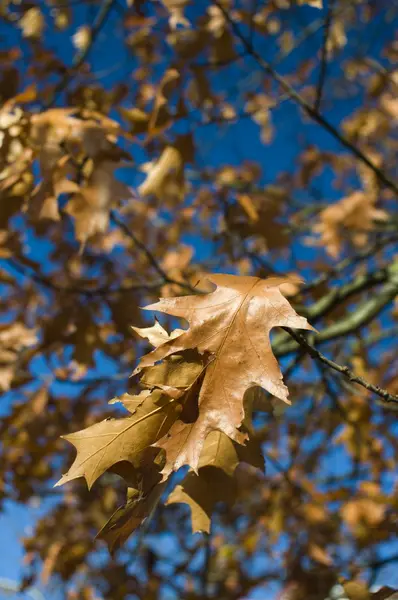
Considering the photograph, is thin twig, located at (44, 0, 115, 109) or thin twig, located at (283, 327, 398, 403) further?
thin twig, located at (44, 0, 115, 109)

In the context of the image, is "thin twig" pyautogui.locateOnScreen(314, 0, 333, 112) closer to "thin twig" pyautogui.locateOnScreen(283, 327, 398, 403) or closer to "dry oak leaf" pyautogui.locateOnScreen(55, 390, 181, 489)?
"thin twig" pyautogui.locateOnScreen(283, 327, 398, 403)

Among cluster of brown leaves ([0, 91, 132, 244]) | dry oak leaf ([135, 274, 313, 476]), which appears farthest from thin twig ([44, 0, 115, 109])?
dry oak leaf ([135, 274, 313, 476])

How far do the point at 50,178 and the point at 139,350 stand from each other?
1.70m

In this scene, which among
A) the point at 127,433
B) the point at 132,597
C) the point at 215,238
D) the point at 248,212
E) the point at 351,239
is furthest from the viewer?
the point at 351,239

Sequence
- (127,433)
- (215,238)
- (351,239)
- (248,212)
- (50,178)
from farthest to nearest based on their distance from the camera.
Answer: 1. (351,239)
2. (215,238)
3. (248,212)
4. (50,178)
5. (127,433)

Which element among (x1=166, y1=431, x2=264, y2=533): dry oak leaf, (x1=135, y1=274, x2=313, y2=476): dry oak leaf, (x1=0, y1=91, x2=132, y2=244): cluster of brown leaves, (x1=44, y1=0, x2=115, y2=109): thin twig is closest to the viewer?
(x1=135, y1=274, x2=313, y2=476): dry oak leaf

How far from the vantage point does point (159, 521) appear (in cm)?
477

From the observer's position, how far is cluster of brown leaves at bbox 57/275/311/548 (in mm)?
1040

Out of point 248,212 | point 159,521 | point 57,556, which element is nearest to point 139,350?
point 248,212

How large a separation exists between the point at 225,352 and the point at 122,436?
267 millimetres

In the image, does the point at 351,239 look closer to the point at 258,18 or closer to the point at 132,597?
the point at 258,18

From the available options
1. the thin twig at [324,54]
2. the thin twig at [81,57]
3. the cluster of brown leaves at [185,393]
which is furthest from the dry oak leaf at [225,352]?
the thin twig at [81,57]

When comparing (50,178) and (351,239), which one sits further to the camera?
(351,239)

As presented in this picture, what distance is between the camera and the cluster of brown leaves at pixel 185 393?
1040 millimetres
